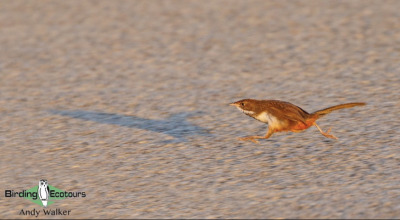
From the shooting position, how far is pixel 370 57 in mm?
9633

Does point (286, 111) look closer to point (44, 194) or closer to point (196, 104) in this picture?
point (196, 104)

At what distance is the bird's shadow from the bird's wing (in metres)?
0.96

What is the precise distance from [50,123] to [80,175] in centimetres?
164

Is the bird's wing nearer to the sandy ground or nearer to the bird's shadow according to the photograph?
the sandy ground

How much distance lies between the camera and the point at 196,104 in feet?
27.2

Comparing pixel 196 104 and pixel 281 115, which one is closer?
pixel 281 115

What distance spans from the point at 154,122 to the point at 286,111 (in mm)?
1735

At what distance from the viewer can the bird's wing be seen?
648 centimetres

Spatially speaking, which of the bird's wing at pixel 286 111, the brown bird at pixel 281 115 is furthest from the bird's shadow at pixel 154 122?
the bird's wing at pixel 286 111

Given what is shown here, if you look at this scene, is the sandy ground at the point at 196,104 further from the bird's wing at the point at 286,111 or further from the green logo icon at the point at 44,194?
the bird's wing at the point at 286,111

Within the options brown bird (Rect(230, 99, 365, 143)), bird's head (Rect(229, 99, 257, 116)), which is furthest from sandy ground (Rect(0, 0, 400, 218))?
bird's head (Rect(229, 99, 257, 116))

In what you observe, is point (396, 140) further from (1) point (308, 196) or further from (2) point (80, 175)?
(2) point (80, 175)

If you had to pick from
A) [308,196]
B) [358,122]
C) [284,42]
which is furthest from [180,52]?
[308,196]

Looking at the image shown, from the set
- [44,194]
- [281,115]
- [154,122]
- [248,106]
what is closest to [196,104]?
[154,122]
